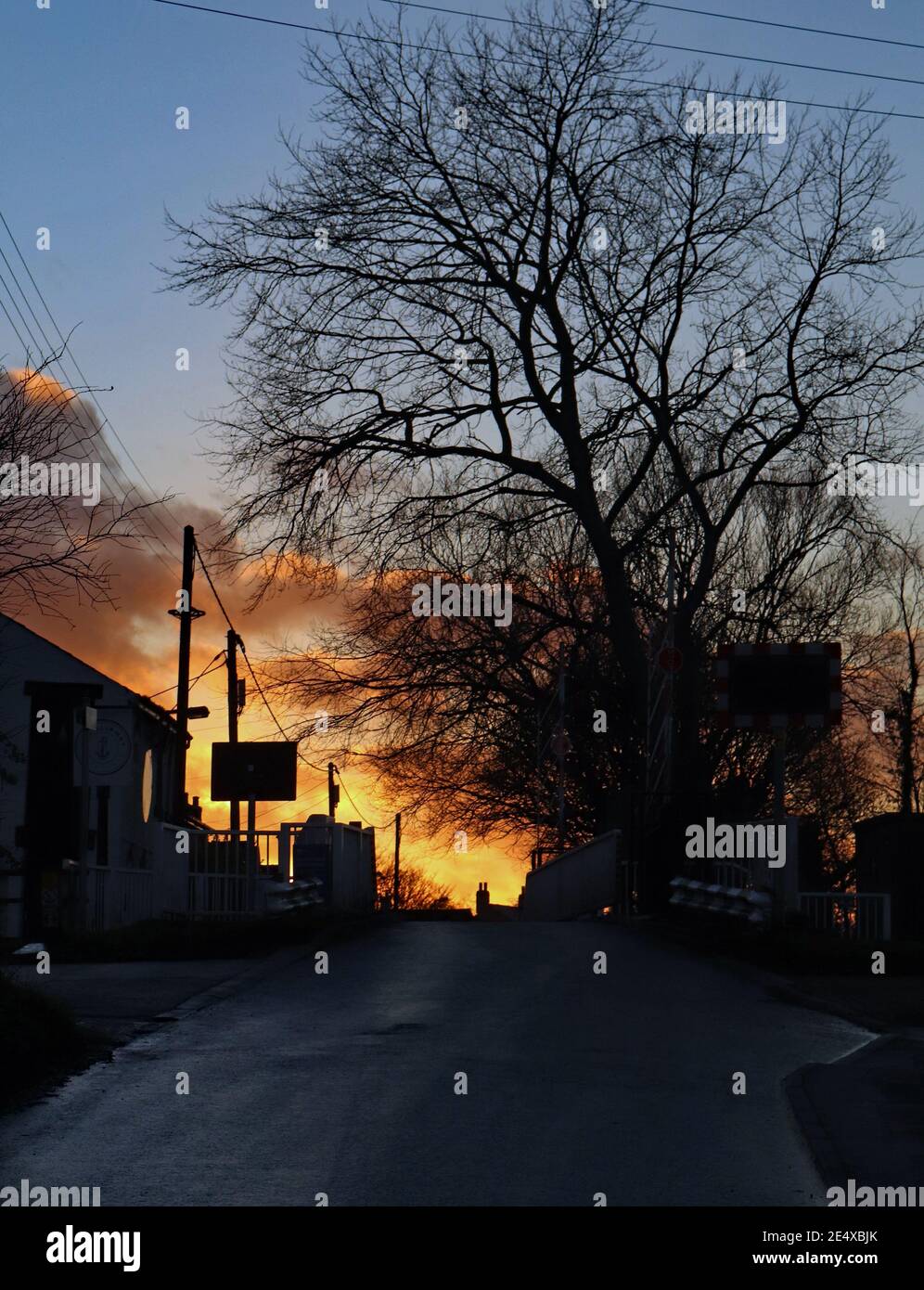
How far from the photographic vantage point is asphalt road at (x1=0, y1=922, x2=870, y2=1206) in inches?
301

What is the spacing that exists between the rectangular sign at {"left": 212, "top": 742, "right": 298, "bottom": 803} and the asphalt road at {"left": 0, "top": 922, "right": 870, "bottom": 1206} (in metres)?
22.8

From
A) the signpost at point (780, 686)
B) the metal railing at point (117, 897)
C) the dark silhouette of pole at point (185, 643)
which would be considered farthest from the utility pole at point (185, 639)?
the signpost at point (780, 686)

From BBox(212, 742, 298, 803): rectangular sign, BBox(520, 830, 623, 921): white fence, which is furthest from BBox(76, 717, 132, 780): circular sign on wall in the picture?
BBox(212, 742, 298, 803): rectangular sign

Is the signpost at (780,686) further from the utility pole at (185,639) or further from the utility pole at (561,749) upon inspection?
the utility pole at (185,639)

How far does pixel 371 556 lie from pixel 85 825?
10.9 m

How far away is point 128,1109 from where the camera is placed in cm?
925

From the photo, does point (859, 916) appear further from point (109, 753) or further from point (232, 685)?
point (232, 685)

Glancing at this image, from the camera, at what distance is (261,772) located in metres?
38.7

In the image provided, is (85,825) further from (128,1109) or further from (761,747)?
(761,747)

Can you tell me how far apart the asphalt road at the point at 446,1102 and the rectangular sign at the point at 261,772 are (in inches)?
896

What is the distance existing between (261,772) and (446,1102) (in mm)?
29507

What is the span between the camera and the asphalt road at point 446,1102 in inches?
301

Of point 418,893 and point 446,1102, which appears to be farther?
point 418,893

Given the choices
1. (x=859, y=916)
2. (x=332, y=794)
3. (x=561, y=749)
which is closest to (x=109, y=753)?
(x=859, y=916)
